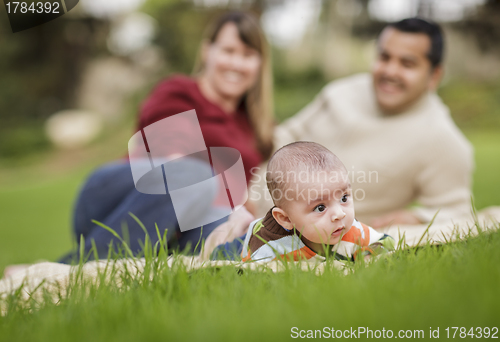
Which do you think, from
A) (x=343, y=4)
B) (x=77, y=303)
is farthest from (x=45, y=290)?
(x=343, y=4)

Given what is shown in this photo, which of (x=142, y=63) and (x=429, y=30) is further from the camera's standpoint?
(x=142, y=63)

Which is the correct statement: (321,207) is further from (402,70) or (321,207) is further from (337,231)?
(402,70)

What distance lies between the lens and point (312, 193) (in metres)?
1.02

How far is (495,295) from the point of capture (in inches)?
29.0

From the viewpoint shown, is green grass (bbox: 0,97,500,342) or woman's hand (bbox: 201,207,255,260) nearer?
green grass (bbox: 0,97,500,342)

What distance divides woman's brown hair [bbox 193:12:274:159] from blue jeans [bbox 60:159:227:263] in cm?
90

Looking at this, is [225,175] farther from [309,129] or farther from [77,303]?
[77,303]

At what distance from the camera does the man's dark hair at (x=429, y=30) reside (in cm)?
198

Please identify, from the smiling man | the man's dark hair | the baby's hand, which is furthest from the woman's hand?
the man's dark hair

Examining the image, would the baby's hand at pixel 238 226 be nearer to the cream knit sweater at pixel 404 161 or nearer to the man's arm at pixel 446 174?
the cream knit sweater at pixel 404 161

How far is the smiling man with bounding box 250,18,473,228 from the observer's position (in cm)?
192

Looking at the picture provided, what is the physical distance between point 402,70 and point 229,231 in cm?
126

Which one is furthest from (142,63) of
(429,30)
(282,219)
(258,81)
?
(282,219)

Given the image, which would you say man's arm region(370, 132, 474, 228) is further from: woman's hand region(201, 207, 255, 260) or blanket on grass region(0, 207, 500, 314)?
woman's hand region(201, 207, 255, 260)
